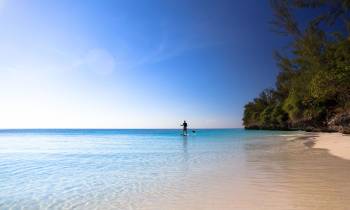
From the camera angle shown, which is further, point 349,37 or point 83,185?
point 349,37

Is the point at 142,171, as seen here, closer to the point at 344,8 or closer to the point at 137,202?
the point at 137,202

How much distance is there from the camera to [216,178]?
10.2 metres

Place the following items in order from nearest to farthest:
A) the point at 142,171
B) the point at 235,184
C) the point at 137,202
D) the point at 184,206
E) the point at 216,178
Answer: the point at 184,206, the point at 137,202, the point at 235,184, the point at 216,178, the point at 142,171

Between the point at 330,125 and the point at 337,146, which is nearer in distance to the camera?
the point at 337,146

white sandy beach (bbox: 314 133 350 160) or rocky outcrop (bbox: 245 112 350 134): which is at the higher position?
rocky outcrop (bbox: 245 112 350 134)

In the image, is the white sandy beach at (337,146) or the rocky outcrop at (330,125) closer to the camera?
the white sandy beach at (337,146)

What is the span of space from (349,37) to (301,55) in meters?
2.38

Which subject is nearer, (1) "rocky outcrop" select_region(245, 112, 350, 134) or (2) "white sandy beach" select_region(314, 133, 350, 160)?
(2) "white sandy beach" select_region(314, 133, 350, 160)

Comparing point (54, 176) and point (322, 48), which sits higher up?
point (322, 48)

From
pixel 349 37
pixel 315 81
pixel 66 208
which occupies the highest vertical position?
pixel 349 37

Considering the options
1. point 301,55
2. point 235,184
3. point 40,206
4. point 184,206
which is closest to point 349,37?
point 301,55

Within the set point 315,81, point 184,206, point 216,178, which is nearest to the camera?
point 184,206

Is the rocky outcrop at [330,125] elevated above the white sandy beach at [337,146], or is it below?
above

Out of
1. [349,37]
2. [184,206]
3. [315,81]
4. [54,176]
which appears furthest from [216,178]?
[349,37]
